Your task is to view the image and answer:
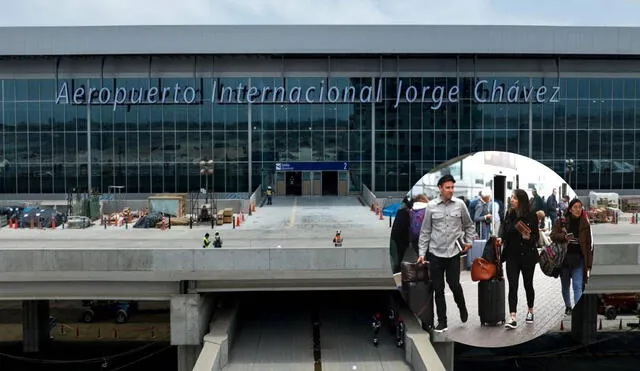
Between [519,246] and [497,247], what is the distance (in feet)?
0.64

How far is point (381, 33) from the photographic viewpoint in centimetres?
4984

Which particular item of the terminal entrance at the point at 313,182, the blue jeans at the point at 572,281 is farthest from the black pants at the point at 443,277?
the terminal entrance at the point at 313,182

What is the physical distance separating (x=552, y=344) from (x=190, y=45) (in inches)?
1364

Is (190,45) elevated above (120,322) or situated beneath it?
elevated above

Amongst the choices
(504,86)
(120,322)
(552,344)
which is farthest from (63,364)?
(504,86)

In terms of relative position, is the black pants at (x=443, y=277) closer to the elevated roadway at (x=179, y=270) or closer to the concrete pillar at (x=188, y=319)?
the elevated roadway at (x=179, y=270)

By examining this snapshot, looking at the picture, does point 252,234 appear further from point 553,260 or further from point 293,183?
point 553,260

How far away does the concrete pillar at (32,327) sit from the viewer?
106 feet

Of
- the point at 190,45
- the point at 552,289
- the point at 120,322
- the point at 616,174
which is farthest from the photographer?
the point at 616,174

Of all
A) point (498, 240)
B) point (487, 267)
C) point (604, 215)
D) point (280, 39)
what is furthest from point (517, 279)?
point (280, 39)

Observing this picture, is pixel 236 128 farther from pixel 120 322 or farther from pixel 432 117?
pixel 120 322

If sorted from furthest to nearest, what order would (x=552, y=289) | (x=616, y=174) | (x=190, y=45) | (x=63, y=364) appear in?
(x=616, y=174) < (x=190, y=45) < (x=63, y=364) < (x=552, y=289)

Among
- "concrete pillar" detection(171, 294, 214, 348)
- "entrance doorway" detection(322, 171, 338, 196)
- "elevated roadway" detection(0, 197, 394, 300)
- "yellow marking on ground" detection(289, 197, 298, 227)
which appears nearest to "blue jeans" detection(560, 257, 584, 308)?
"elevated roadway" detection(0, 197, 394, 300)

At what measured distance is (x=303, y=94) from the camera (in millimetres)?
51906
